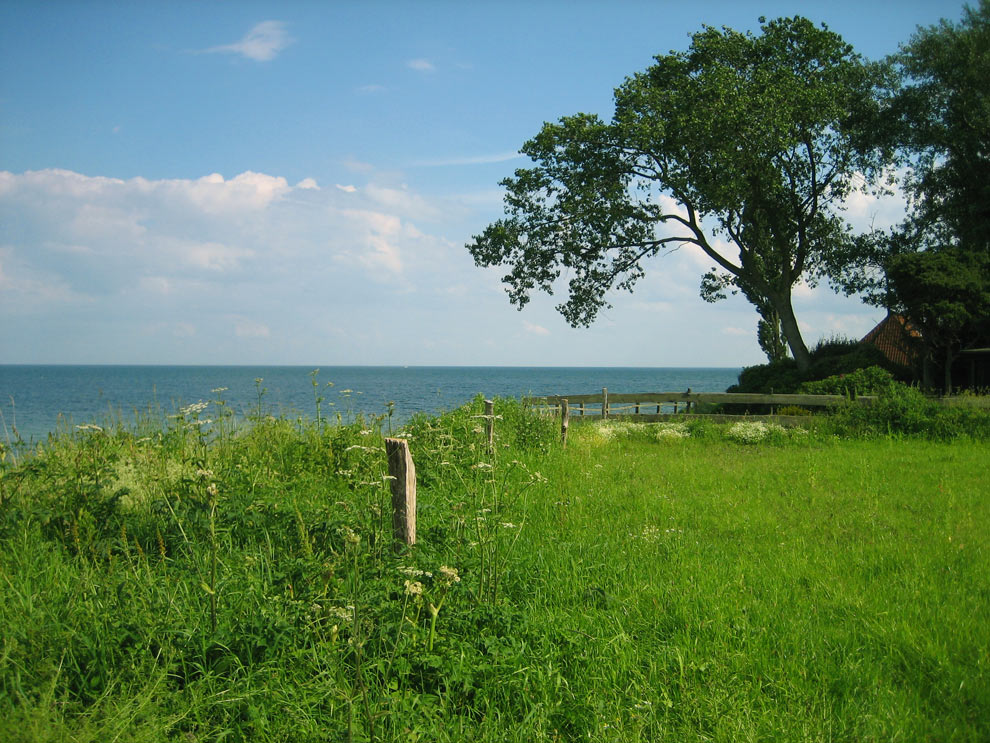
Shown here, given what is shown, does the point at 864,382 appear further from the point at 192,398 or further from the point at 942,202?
the point at 192,398

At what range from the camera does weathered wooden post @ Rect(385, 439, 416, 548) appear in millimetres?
4977

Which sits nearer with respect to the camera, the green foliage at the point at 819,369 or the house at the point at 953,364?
the green foliage at the point at 819,369

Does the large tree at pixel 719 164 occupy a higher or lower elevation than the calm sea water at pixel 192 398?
higher

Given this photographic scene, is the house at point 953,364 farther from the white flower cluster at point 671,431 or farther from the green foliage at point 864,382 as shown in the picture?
the white flower cluster at point 671,431

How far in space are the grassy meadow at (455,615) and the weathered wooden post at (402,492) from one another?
0.15 meters

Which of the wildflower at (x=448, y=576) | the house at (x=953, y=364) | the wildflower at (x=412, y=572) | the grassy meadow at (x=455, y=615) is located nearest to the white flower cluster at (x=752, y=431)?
the grassy meadow at (x=455, y=615)

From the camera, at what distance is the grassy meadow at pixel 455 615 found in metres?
3.54

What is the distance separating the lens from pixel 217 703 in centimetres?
342

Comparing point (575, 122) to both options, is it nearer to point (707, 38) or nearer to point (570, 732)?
point (707, 38)

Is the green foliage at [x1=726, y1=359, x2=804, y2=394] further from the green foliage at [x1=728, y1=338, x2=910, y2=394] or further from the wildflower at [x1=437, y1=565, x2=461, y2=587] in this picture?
the wildflower at [x1=437, y1=565, x2=461, y2=587]

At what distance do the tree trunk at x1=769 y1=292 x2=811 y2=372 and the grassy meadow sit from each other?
1937 centimetres

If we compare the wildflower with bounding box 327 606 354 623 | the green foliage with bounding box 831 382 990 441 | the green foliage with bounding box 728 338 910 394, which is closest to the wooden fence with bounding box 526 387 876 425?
the green foliage with bounding box 831 382 990 441

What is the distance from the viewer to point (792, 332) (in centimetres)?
2602

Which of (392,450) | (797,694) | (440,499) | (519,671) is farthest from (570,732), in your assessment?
(440,499)
